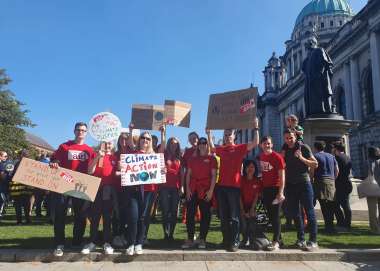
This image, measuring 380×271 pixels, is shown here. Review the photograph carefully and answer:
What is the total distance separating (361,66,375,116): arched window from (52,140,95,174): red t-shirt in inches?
1423

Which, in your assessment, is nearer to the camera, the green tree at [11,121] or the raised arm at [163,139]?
the raised arm at [163,139]

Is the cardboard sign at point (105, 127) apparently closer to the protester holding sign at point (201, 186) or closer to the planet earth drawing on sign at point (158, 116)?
the planet earth drawing on sign at point (158, 116)

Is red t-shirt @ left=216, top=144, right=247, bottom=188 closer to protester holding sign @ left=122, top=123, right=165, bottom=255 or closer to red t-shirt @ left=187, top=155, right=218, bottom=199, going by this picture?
red t-shirt @ left=187, top=155, right=218, bottom=199

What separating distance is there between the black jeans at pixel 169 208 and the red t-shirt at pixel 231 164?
1.22 m

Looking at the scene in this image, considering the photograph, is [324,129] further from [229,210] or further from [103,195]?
[103,195]

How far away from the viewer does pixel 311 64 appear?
13086mm

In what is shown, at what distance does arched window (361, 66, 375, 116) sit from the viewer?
37688 mm

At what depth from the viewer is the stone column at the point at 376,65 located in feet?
113

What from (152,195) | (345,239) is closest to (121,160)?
(152,195)

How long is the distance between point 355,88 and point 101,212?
38833 mm

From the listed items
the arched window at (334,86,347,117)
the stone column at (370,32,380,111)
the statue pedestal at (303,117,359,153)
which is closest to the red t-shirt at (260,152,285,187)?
the statue pedestal at (303,117,359,153)

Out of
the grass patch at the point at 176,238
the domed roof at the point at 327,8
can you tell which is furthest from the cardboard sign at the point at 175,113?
the domed roof at the point at 327,8

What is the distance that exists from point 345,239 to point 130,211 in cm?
412

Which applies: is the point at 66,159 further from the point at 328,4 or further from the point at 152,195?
the point at 328,4
